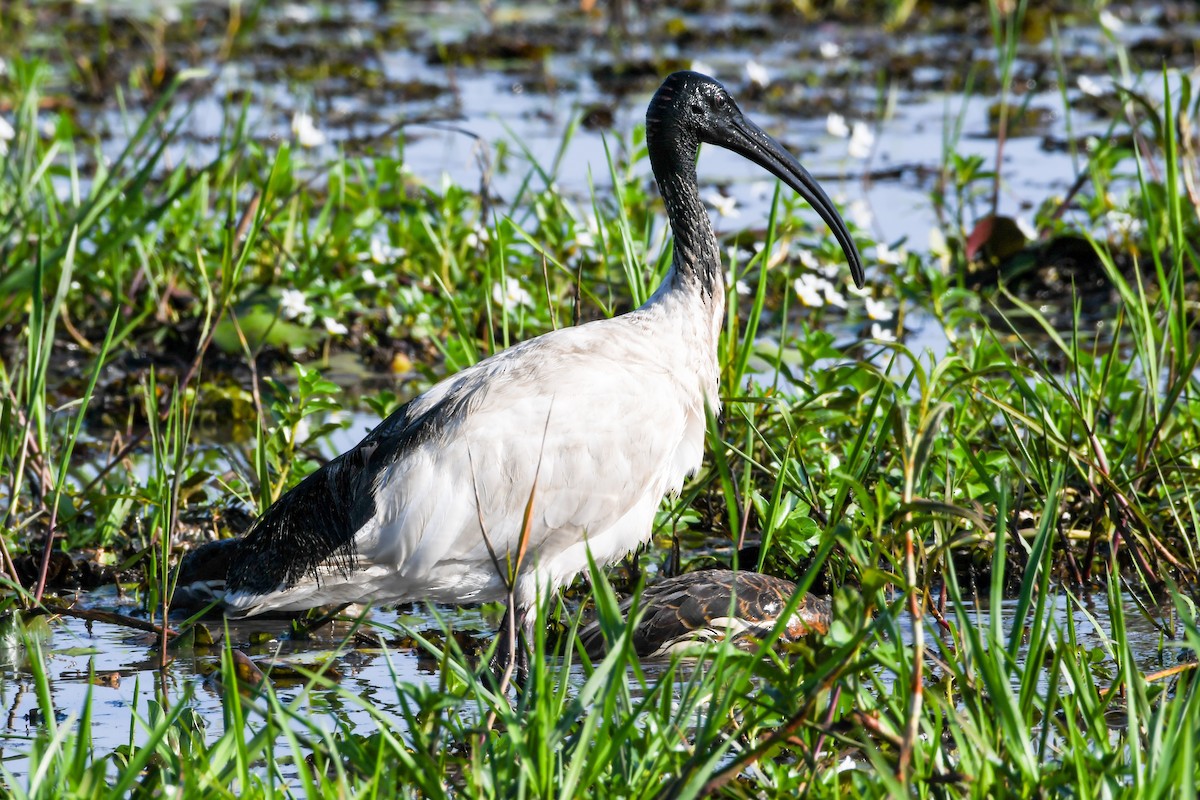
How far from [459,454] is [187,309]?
3390 mm

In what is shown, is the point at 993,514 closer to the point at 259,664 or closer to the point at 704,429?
the point at 704,429

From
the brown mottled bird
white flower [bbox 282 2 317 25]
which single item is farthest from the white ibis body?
white flower [bbox 282 2 317 25]

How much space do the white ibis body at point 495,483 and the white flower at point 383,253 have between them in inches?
104

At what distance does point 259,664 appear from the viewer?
4.64 m

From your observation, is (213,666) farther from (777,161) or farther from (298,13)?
(298,13)

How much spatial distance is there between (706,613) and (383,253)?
10.4 ft

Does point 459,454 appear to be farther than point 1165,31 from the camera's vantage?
No

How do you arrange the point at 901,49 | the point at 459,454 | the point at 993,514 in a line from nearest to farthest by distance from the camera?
the point at 459,454 < the point at 993,514 < the point at 901,49

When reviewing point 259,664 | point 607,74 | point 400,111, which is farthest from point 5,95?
point 259,664

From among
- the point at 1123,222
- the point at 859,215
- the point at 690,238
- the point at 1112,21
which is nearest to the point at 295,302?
the point at 690,238

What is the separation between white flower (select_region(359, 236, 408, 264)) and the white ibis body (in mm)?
2648

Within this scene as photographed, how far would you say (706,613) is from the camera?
15.0 ft

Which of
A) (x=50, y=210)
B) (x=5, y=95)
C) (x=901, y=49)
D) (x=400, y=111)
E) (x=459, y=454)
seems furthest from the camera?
(x=901, y=49)

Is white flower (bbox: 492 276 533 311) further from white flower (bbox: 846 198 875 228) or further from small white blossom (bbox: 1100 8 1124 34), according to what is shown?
small white blossom (bbox: 1100 8 1124 34)
